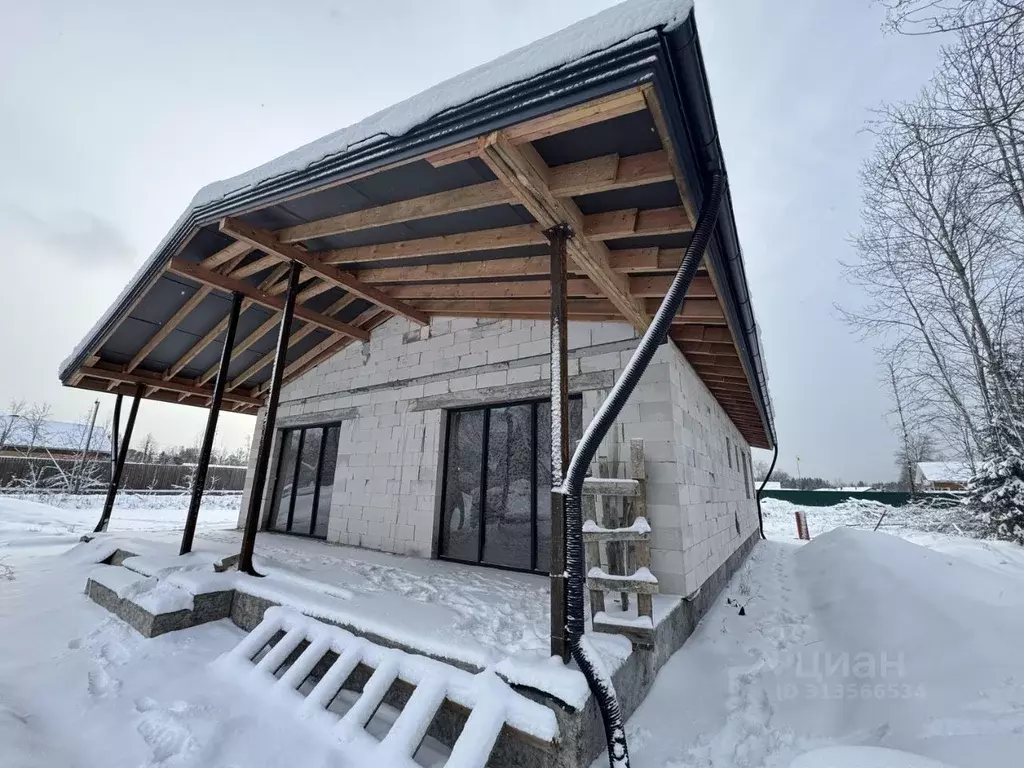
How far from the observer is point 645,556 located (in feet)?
9.44

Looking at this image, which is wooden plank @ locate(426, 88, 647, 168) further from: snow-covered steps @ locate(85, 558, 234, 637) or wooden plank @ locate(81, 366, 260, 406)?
wooden plank @ locate(81, 366, 260, 406)

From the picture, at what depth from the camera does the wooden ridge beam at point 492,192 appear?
2139 millimetres

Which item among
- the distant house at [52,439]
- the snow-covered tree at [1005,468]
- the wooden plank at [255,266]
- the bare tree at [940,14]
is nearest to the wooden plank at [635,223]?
the bare tree at [940,14]

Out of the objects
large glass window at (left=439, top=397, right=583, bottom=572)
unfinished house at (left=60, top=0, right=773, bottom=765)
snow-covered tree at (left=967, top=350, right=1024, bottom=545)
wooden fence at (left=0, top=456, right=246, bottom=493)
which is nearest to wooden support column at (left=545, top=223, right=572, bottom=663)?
unfinished house at (left=60, top=0, right=773, bottom=765)

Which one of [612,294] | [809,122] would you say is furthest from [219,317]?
[809,122]

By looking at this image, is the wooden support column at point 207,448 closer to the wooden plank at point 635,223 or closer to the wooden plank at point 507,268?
the wooden plank at point 507,268

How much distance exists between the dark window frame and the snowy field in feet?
6.87

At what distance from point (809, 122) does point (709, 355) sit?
431 centimetres

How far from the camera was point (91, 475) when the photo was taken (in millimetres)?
16188

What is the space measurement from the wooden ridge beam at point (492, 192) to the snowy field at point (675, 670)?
2776mm

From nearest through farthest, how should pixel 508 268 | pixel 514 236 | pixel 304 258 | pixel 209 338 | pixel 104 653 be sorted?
pixel 104 653 < pixel 514 236 < pixel 508 268 < pixel 304 258 < pixel 209 338

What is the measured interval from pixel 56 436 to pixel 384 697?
1481 inches

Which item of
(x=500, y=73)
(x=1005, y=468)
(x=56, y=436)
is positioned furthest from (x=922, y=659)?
(x=56, y=436)

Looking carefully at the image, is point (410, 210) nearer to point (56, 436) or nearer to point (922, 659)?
point (922, 659)
